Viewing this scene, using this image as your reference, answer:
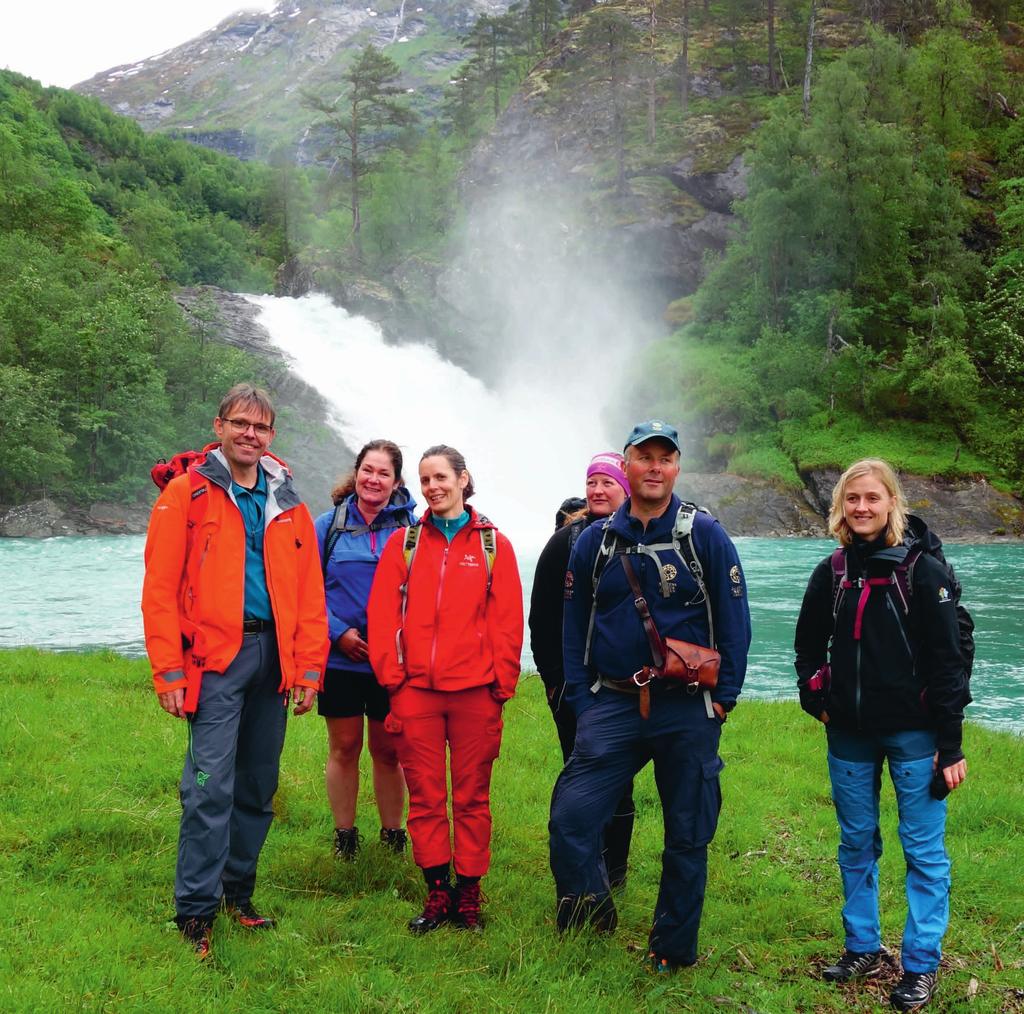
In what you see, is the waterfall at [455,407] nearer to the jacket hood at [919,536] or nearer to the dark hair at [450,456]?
the dark hair at [450,456]

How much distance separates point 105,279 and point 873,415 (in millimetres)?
35443

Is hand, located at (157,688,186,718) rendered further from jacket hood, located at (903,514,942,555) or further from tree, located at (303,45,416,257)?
tree, located at (303,45,416,257)

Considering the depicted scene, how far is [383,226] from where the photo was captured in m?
57.9

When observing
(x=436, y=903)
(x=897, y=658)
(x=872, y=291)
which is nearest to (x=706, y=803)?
(x=897, y=658)

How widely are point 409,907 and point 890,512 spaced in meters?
3.01

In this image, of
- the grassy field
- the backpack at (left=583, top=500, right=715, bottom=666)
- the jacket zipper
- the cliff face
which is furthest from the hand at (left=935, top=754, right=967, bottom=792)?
the cliff face

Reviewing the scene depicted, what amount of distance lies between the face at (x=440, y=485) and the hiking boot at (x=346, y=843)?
→ 79.4 inches

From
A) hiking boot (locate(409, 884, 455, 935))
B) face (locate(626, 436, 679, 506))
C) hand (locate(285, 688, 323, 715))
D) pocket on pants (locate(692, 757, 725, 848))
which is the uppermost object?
face (locate(626, 436, 679, 506))

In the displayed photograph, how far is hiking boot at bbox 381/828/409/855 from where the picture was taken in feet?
16.5

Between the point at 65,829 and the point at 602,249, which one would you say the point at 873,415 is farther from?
the point at 65,829

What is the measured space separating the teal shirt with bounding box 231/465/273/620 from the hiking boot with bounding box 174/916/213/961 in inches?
51.5

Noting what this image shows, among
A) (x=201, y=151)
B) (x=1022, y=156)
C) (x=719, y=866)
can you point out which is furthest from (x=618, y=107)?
(x=201, y=151)

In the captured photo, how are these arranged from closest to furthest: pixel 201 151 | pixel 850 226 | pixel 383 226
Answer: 1. pixel 850 226
2. pixel 383 226
3. pixel 201 151

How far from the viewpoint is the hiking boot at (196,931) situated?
362cm
